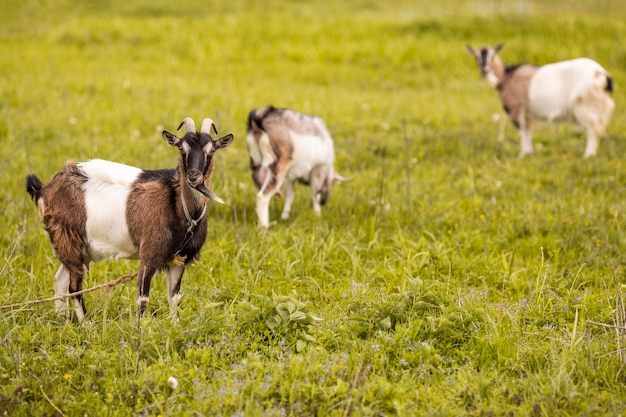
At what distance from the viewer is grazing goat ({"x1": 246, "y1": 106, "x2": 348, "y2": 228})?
7.08 meters

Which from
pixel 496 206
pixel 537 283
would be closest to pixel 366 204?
pixel 496 206

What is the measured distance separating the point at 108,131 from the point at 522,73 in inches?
252

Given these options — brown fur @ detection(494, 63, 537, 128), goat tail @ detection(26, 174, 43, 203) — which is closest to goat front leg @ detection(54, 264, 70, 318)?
goat tail @ detection(26, 174, 43, 203)

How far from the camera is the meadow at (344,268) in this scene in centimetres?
399

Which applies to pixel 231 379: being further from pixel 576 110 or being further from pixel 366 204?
pixel 576 110

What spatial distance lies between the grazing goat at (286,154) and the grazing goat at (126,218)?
6.80ft

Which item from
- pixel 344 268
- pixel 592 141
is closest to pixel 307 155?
pixel 344 268

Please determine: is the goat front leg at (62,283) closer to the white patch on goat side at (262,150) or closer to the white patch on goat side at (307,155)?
the white patch on goat side at (262,150)

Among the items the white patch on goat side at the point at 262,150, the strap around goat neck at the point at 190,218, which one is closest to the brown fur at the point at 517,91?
the white patch on goat side at the point at 262,150

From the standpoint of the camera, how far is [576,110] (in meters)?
10.0

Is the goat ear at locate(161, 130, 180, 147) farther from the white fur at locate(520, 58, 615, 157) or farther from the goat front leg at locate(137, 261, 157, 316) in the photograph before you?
the white fur at locate(520, 58, 615, 157)

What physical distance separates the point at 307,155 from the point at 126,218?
2886 mm

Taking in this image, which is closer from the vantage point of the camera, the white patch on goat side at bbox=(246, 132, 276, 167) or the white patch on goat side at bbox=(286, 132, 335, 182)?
the white patch on goat side at bbox=(246, 132, 276, 167)

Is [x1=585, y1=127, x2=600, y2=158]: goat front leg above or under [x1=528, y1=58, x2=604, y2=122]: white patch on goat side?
under
